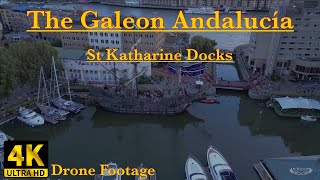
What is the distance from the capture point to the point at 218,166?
1702cm

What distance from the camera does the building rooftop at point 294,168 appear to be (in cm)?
1414

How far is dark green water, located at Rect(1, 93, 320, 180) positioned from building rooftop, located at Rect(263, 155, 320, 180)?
3.03m

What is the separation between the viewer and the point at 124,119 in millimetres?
23891

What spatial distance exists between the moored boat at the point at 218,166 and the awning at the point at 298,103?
30.2 feet

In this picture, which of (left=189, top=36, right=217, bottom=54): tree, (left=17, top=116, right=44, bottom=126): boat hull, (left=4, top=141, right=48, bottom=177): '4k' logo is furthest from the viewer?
(left=189, top=36, right=217, bottom=54): tree

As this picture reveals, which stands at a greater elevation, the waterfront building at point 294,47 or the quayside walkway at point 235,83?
the waterfront building at point 294,47

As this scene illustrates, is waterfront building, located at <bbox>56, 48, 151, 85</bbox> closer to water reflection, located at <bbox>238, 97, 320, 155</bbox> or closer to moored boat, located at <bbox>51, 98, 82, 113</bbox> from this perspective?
moored boat, located at <bbox>51, 98, 82, 113</bbox>

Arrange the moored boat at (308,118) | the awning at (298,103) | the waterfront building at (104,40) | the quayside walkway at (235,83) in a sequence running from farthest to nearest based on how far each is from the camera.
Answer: the waterfront building at (104,40) → the quayside walkway at (235,83) → the awning at (298,103) → the moored boat at (308,118)

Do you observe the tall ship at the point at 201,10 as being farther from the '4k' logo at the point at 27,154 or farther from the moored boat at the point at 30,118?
the '4k' logo at the point at 27,154

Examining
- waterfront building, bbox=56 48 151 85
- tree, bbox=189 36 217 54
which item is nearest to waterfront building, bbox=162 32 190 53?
tree, bbox=189 36 217 54

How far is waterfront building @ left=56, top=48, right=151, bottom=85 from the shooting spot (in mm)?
27750

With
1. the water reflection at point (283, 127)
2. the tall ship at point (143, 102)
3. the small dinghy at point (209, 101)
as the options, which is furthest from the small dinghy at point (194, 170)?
the small dinghy at point (209, 101)

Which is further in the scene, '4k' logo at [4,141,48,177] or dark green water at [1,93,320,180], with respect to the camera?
dark green water at [1,93,320,180]

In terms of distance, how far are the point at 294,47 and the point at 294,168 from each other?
17709 millimetres
